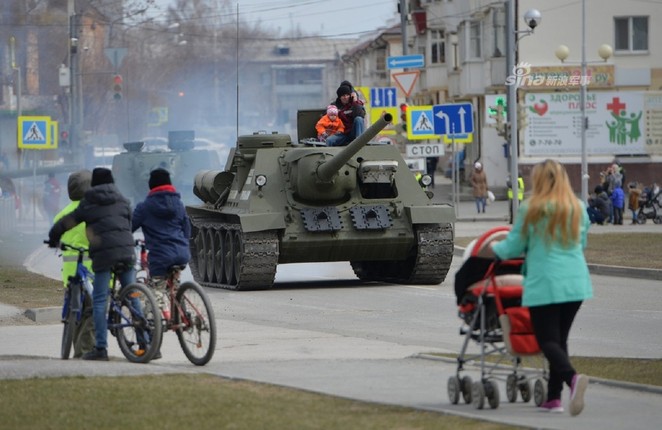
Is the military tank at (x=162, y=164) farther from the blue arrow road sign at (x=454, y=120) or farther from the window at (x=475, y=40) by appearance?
the window at (x=475, y=40)

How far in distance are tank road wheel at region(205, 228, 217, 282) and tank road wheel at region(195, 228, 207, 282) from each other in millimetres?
141

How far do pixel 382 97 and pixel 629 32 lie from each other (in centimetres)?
1864

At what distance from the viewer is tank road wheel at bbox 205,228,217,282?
24.2 meters

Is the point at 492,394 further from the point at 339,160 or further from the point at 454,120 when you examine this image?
the point at 454,120

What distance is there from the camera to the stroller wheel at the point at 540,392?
1040cm

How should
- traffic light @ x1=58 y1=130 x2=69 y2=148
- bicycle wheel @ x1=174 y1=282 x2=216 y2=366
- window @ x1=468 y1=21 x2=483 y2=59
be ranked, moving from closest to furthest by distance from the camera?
bicycle wheel @ x1=174 y1=282 x2=216 y2=366 < traffic light @ x1=58 y1=130 x2=69 y2=148 < window @ x1=468 y1=21 x2=483 y2=59

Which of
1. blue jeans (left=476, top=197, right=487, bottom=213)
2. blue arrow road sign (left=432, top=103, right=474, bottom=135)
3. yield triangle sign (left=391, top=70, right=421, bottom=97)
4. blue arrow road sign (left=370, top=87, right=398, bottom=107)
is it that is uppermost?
yield triangle sign (left=391, top=70, right=421, bottom=97)

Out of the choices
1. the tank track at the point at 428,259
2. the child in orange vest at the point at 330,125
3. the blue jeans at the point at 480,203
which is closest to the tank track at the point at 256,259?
the tank track at the point at 428,259

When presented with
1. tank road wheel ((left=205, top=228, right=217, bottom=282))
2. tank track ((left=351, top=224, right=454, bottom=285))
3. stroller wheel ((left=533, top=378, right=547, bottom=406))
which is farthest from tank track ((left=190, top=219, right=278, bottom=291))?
stroller wheel ((left=533, top=378, right=547, bottom=406))

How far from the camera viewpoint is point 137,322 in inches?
520

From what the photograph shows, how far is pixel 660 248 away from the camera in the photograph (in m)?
30.6

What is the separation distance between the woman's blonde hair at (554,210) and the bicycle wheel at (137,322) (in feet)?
12.2

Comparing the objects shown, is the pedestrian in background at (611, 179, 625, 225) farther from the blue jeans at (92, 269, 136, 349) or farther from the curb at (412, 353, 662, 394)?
the curb at (412, 353, 662, 394)


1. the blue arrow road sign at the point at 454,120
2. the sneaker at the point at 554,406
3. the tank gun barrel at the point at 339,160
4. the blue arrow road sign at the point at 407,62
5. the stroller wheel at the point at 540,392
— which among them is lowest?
the sneaker at the point at 554,406
